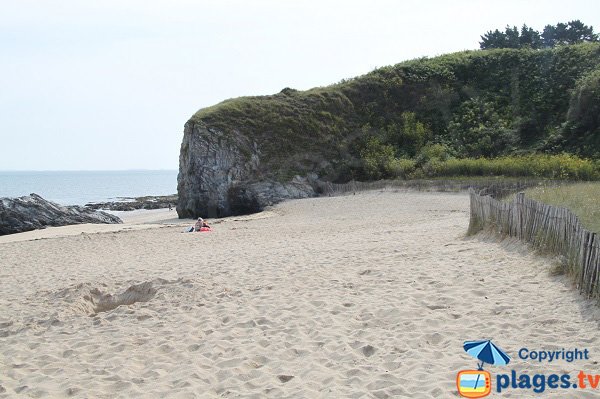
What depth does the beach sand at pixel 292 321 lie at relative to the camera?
234 inches

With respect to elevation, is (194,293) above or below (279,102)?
below

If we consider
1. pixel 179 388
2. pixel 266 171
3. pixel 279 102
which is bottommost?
pixel 179 388

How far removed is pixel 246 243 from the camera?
17766 mm

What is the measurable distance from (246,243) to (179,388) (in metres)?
11.8

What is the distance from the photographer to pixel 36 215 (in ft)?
103

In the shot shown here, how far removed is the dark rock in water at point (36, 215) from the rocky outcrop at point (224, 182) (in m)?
4.91

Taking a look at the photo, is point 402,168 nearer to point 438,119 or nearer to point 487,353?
point 438,119

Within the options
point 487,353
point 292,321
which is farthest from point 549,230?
point 292,321

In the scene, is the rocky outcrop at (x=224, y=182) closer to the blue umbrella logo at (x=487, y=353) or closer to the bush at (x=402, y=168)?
the bush at (x=402, y=168)

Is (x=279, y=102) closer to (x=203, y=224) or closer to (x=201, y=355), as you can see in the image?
(x=203, y=224)

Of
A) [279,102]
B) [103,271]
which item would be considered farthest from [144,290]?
[279,102]

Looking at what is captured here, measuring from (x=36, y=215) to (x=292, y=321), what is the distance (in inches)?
1074

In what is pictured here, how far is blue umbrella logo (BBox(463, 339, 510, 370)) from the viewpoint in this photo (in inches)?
228

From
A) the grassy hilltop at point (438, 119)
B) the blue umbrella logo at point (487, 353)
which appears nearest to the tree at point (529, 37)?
the grassy hilltop at point (438, 119)
